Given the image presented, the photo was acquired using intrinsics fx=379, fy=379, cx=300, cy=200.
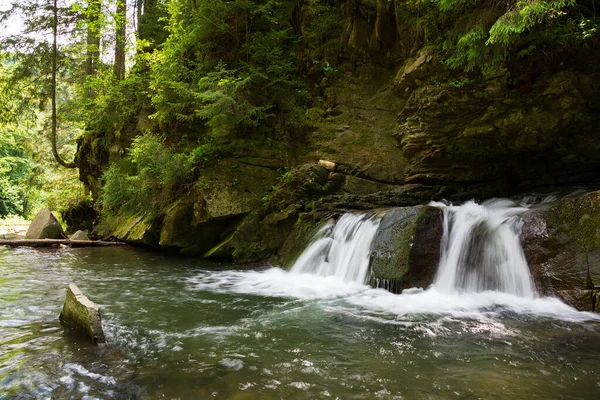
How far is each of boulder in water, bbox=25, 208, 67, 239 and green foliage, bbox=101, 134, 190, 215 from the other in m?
3.07

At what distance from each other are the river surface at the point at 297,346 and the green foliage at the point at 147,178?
477 cm

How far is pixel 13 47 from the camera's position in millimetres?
16891

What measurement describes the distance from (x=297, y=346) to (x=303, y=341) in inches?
7.3

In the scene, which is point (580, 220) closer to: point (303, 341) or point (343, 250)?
point (343, 250)

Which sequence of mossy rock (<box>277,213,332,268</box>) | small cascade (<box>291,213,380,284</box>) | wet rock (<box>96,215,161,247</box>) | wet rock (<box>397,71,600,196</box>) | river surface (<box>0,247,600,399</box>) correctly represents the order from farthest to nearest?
wet rock (<box>96,215,161,247</box>) → mossy rock (<box>277,213,332,268</box>) → wet rock (<box>397,71,600,196</box>) → small cascade (<box>291,213,380,284</box>) → river surface (<box>0,247,600,399</box>)

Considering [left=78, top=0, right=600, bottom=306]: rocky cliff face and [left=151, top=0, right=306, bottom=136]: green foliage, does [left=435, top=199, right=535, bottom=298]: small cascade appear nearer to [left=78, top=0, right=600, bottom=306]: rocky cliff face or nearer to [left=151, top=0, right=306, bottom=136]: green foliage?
[left=78, top=0, right=600, bottom=306]: rocky cliff face

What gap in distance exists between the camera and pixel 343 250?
8.80m

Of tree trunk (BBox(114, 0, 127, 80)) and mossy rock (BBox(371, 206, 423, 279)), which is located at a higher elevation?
tree trunk (BBox(114, 0, 127, 80))

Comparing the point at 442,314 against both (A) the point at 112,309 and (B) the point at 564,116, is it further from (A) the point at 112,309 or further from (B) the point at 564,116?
(B) the point at 564,116

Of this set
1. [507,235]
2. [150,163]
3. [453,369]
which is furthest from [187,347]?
[150,163]

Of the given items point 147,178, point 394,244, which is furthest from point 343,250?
point 147,178

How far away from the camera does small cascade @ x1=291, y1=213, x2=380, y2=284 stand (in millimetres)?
8227

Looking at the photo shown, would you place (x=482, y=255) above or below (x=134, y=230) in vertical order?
above

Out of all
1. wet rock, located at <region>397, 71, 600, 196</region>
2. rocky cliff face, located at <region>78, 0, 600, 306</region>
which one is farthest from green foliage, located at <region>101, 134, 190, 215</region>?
wet rock, located at <region>397, 71, 600, 196</region>
